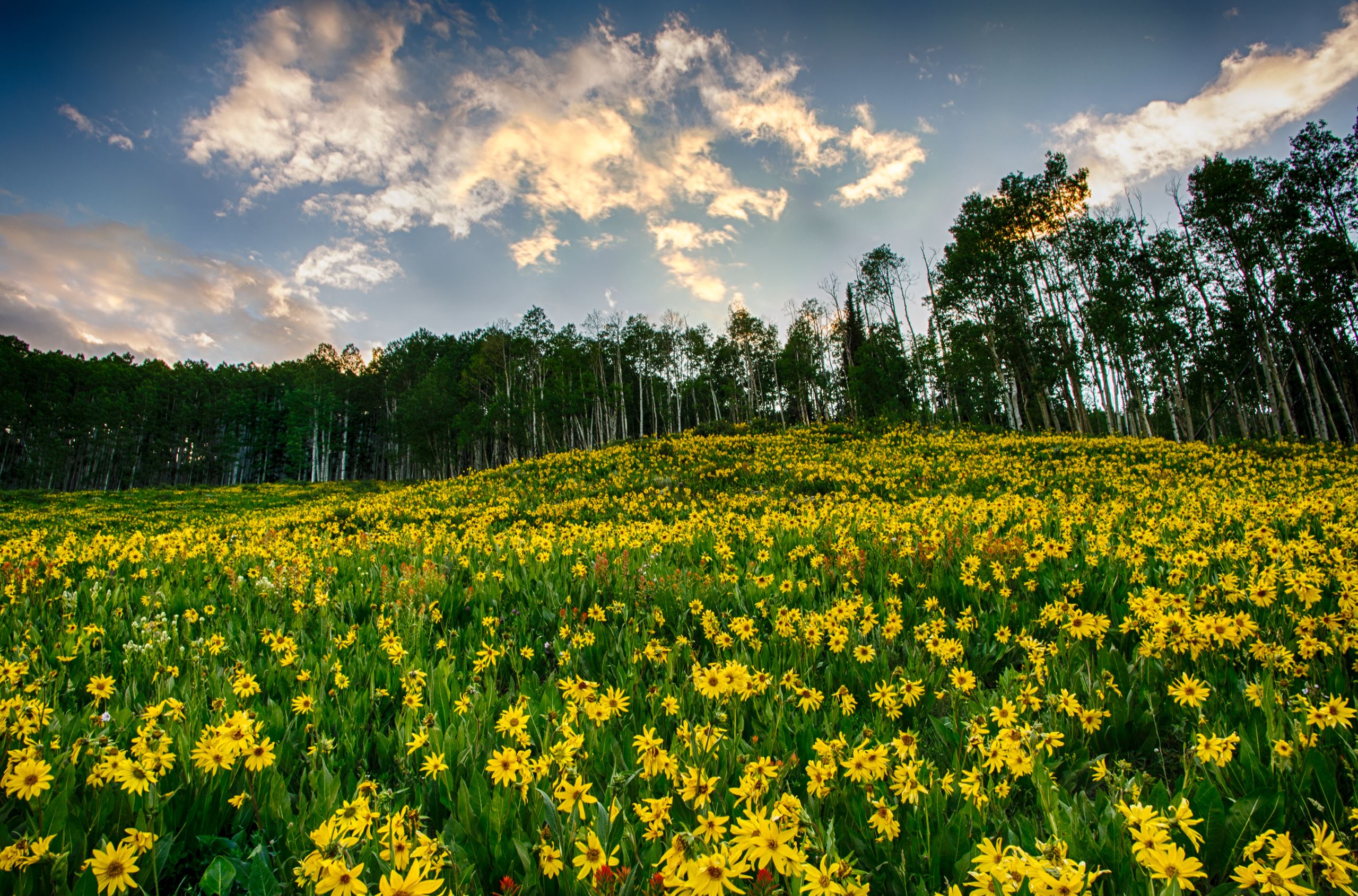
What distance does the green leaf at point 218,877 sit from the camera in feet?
5.52

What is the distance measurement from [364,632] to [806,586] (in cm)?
340

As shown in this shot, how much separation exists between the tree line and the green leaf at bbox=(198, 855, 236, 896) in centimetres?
3104

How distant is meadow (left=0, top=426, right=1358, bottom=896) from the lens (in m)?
1.55

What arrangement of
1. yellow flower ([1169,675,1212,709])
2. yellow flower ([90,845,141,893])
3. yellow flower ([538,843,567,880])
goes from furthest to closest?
1. yellow flower ([1169,675,1212,709])
2. yellow flower ([538,843,567,880])
3. yellow flower ([90,845,141,893])

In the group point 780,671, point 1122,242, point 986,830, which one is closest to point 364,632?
point 780,671

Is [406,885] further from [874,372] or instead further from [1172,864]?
[874,372]

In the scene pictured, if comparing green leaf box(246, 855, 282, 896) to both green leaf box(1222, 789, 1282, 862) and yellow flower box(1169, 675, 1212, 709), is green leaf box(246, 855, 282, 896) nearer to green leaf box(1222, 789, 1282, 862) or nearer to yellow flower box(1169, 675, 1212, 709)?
green leaf box(1222, 789, 1282, 862)

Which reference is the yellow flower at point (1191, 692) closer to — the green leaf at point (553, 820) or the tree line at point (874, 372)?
the green leaf at point (553, 820)

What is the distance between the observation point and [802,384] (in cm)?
5453

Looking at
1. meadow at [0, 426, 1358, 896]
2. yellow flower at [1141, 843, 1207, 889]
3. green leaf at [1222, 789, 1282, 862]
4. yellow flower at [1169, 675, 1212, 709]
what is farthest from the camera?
yellow flower at [1169, 675, 1212, 709]

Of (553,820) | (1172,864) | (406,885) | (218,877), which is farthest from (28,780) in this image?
(1172,864)

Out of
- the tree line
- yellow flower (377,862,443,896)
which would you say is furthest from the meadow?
the tree line

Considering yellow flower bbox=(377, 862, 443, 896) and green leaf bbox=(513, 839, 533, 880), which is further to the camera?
green leaf bbox=(513, 839, 533, 880)

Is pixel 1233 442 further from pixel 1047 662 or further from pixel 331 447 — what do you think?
pixel 331 447
